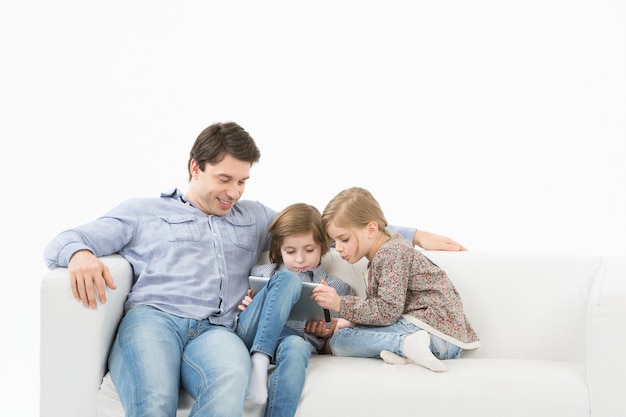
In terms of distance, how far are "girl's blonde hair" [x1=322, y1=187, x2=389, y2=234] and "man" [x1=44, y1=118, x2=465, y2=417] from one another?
0.74 ft

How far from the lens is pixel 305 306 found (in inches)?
97.9

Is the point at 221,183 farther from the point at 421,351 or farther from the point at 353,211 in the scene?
the point at 421,351

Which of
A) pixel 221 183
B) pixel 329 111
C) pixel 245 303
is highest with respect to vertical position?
pixel 329 111

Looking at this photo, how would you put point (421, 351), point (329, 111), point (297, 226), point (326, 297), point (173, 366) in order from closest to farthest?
point (173, 366) < point (421, 351) < point (326, 297) < point (297, 226) < point (329, 111)

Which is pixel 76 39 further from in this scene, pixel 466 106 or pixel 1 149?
pixel 466 106

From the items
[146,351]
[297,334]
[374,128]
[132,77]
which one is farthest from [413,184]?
[146,351]

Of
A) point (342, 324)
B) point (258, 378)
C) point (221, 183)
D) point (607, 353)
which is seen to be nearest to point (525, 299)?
point (607, 353)

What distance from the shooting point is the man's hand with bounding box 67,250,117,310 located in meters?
2.11

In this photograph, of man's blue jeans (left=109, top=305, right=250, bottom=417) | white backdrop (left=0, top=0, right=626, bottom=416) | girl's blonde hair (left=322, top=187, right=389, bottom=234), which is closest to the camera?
man's blue jeans (left=109, top=305, right=250, bottom=417)

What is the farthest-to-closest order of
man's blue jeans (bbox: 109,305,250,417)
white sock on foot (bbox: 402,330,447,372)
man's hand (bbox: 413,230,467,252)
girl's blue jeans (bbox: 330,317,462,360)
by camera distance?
man's hand (bbox: 413,230,467,252)
girl's blue jeans (bbox: 330,317,462,360)
white sock on foot (bbox: 402,330,447,372)
man's blue jeans (bbox: 109,305,250,417)

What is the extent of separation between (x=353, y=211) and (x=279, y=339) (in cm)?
49

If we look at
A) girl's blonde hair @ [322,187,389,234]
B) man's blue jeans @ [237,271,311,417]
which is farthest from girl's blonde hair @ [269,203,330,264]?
man's blue jeans @ [237,271,311,417]

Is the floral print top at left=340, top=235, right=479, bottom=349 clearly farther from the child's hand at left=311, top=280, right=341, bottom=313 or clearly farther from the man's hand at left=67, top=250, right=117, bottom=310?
the man's hand at left=67, top=250, right=117, bottom=310

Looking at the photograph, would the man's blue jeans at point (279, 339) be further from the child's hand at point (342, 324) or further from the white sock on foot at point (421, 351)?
the white sock on foot at point (421, 351)
